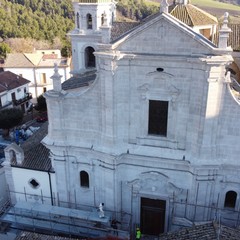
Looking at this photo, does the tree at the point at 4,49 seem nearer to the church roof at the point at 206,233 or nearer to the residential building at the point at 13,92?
the residential building at the point at 13,92

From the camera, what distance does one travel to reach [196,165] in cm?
1558

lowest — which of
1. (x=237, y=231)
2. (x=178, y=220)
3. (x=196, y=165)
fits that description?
(x=178, y=220)

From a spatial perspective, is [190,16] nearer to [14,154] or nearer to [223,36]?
[223,36]

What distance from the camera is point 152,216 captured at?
18.4 metres

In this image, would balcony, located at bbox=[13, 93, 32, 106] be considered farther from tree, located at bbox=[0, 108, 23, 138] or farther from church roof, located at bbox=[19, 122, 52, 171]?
church roof, located at bbox=[19, 122, 52, 171]

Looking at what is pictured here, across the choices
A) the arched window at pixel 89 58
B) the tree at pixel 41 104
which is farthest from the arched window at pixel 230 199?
the tree at pixel 41 104

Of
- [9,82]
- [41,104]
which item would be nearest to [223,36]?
[41,104]

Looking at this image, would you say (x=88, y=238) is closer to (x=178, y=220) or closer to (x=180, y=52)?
(x=178, y=220)

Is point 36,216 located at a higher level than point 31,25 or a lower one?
lower

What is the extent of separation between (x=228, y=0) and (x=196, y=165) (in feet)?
311

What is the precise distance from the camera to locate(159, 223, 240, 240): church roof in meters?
13.7

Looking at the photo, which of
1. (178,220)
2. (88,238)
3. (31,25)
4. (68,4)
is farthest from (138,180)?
(68,4)

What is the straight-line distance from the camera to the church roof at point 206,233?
13.7 meters

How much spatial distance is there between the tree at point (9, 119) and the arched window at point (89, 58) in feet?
37.5
